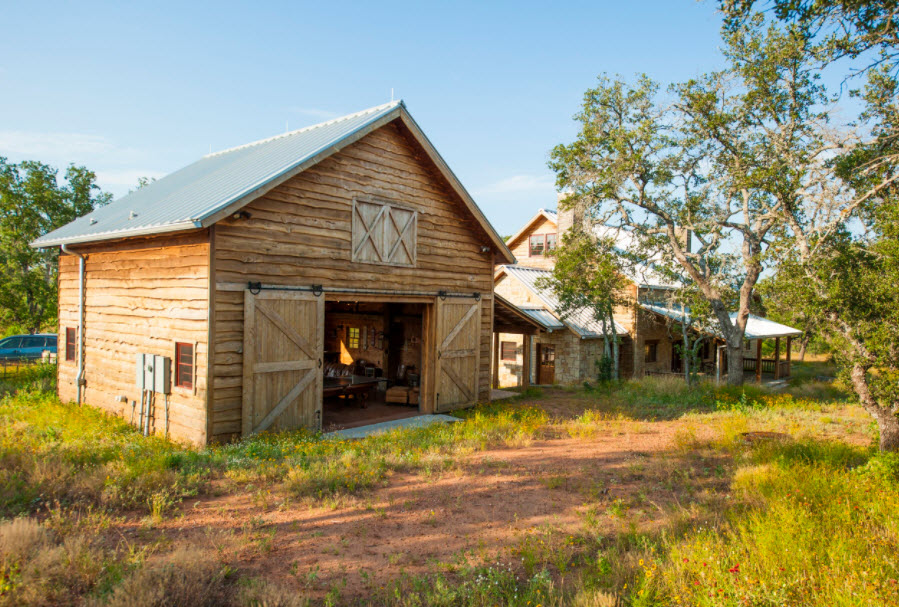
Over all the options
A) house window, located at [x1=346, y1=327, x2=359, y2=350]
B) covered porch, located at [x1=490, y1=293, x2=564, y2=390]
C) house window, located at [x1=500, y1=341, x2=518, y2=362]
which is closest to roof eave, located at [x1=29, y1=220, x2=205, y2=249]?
house window, located at [x1=346, y1=327, x2=359, y2=350]

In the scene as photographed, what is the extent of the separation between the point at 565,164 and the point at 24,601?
1972 centimetres

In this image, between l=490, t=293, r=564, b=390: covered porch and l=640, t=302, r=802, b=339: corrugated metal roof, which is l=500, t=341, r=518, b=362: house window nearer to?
l=490, t=293, r=564, b=390: covered porch

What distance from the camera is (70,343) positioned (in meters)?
14.5

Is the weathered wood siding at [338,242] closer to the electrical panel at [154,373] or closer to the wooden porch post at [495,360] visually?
the electrical panel at [154,373]

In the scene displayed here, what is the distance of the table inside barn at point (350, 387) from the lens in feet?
47.3

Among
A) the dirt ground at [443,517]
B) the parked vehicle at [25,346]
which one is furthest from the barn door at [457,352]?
the parked vehicle at [25,346]

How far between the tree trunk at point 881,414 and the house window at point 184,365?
38.6ft

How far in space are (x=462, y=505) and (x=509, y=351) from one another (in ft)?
60.3

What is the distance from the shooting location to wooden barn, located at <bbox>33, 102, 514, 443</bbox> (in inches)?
399

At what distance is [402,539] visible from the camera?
20.6 ft

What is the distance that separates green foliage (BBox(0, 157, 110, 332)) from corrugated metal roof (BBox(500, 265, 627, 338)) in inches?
813

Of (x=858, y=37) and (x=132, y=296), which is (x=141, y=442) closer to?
(x=132, y=296)

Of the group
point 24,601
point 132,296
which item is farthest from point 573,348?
point 24,601

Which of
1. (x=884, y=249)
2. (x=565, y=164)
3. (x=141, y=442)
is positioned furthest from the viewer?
(x=565, y=164)
